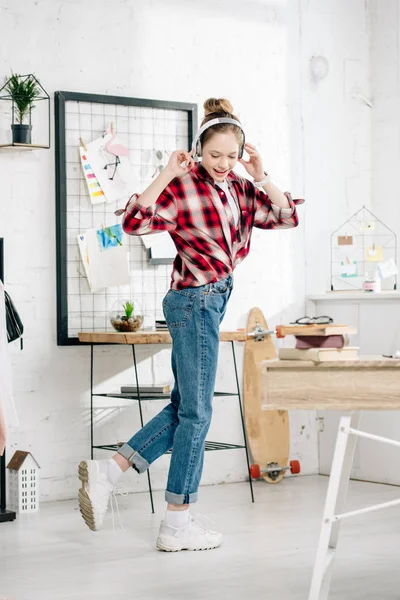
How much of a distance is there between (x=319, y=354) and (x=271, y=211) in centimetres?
128

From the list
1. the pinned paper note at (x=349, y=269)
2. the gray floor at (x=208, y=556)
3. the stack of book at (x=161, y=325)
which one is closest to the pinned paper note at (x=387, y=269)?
the pinned paper note at (x=349, y=269)

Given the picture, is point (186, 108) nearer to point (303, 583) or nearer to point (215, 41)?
point (215, 41)

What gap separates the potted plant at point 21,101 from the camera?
4.29 m

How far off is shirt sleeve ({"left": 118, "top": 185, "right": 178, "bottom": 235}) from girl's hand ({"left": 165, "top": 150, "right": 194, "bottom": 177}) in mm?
100

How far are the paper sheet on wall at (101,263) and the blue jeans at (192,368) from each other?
3.67 ft

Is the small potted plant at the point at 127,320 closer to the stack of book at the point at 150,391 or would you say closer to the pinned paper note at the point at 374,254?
the stack of book at the point at 150,391

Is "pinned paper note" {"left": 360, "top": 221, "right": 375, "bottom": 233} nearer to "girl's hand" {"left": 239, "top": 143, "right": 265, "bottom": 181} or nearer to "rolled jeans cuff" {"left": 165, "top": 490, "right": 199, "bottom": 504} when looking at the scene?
"girl's hand" {"left": 239, "top": 143, "right": 265, "bottom": 181}

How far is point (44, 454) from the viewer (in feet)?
14.7

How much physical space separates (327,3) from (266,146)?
91 centimetres

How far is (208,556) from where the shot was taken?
336 centimetres

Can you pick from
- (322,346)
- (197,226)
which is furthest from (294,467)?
(322,346)

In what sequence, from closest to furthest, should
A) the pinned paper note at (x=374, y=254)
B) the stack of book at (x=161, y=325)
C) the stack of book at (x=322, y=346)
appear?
1. the stack of book at (x=322, y=346)
2. the stack of book at (x=161, y=325)
3. the pinned paper note at (x=374, y=254)

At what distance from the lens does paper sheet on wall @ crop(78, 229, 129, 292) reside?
4.56 metres

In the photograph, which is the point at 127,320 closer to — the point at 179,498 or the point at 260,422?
the point at 260,422
